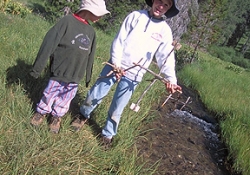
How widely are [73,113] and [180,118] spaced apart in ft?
6.48

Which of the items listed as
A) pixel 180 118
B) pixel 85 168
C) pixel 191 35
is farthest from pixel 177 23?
pixel 85 168

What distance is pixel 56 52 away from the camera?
7.63 feet

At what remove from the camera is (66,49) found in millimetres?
2305

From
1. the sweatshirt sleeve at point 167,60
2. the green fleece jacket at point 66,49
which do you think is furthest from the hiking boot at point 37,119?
the sweatshirt sleeve at point 167,60

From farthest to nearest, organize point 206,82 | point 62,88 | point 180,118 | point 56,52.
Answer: point 206,82 < point 180,118 < point 62,88 < point 56,52

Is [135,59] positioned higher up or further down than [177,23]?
higher up

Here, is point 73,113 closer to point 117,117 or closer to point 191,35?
point 117,117

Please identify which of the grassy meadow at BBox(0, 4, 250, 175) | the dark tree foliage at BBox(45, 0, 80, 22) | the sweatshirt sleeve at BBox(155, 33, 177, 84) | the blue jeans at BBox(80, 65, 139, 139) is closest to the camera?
the grassy meadow at BBox(0, 4, 250, 175)

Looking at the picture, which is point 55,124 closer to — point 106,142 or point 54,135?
point 54,135

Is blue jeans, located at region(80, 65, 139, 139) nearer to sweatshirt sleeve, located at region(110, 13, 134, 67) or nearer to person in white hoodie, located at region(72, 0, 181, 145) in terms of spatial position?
person in white hoodie, located at region(72, 0, 181, 145)

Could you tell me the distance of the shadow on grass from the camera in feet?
9.43

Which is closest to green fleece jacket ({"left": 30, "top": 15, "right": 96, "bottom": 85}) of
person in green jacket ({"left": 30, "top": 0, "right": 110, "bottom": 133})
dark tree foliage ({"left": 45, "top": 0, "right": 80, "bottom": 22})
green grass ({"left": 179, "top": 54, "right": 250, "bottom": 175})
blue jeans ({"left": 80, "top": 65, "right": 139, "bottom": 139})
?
person in green jacket ({"left": 30, "top": 0, "right": 110, "bottom": 133})

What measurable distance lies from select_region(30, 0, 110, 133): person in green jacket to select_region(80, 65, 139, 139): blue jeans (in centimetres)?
18

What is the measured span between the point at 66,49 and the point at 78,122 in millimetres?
760
